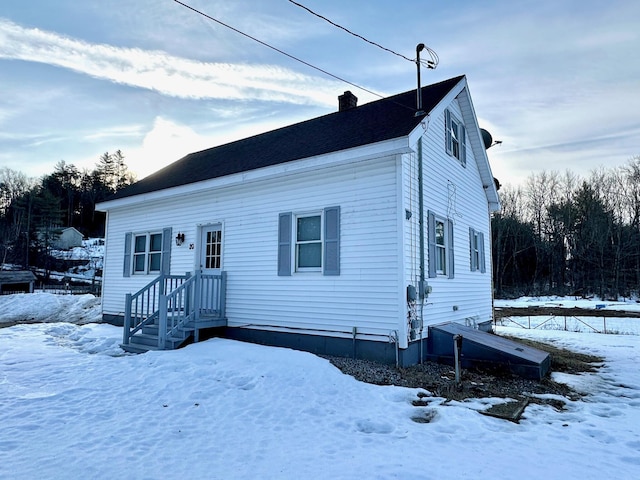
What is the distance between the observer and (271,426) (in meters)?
4.13

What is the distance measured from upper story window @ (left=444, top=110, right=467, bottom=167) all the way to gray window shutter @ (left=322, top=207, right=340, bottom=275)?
3685mm

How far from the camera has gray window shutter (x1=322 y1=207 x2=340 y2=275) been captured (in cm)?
752

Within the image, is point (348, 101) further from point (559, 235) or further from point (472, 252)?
point (559, 235)

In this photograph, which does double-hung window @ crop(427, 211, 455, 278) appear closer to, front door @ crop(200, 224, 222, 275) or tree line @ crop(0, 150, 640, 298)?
front door @ crop(200, 224, 222, 275)

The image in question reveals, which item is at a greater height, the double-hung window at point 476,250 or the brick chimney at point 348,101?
the brick chimney at point 348,101

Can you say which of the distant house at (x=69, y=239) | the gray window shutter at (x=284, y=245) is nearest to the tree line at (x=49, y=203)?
the distant house at (x=69, y=239)

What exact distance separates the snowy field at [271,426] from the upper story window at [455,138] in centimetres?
568

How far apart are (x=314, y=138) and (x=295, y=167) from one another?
5.31ft

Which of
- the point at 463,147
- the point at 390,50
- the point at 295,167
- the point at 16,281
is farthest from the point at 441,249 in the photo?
the point at 16,281

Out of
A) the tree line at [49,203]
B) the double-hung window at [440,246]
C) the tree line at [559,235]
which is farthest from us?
the tree line at [49,203]

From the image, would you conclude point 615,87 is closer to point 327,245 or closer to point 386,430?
point 327,245

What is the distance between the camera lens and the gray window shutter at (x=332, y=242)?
7.52m

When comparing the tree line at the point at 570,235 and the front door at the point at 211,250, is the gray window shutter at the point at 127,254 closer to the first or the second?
the front door at the point at 211,250

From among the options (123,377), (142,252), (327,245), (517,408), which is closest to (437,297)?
(327,245)
